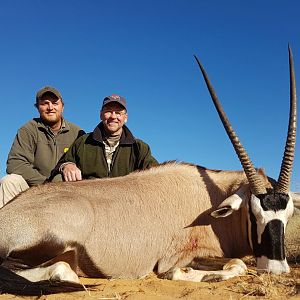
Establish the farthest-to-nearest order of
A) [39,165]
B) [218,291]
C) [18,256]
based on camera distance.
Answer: [39,165] < [18,256] < [218,291]

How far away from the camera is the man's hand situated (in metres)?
5.97

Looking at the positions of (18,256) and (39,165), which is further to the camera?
(39,165)

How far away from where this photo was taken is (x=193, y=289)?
13.1 feet

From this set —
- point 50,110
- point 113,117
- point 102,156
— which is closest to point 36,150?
point 50,110

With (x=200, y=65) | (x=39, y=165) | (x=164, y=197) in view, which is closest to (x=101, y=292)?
(x=164, y=197)

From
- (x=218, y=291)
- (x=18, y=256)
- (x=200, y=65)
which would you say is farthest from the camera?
(x=200, y=65)

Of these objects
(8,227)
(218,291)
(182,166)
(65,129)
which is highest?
(65,129)

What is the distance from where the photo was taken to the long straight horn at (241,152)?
4.86 metres

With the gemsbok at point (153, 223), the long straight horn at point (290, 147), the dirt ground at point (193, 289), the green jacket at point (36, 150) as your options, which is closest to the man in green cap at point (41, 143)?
the green jacket at point (36, 150)

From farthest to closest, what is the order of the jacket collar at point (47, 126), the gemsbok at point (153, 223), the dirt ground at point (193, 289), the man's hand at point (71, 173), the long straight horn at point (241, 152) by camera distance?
the jacket collar at point (47, 126) → the man's hand at point (71, 173) → the long straight horn at point (241, 152) → the gemsbok at point (153, 223) → the dirt ground at point (193, 289)

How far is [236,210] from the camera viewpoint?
510cm

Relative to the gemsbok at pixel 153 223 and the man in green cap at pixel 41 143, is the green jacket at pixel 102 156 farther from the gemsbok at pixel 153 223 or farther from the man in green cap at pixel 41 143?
the gemsbok at pixel 153 223

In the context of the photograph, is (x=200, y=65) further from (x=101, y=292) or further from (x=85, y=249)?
(x=101, y=292)

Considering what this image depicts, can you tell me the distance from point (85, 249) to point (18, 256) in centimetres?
66
